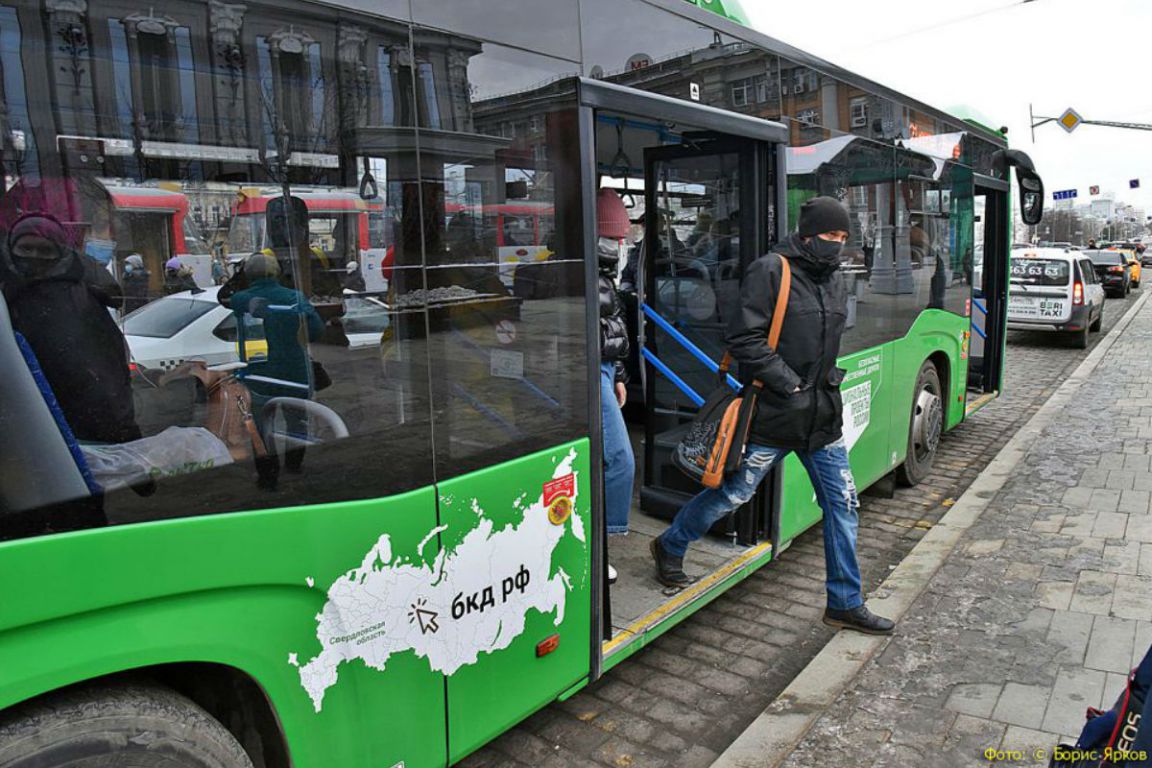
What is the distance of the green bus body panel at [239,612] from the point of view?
1710mm

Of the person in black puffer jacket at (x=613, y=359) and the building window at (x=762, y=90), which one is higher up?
the building window at (x=762, y=90)

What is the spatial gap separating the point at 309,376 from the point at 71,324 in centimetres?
58

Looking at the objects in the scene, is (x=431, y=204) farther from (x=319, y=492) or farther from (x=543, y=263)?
(x=319, y=492)

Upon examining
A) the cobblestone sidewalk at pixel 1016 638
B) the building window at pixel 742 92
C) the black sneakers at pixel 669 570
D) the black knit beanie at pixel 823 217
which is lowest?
the cobblestone sidewalk at pixel 1016 638

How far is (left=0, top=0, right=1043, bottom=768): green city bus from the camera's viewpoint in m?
1.76

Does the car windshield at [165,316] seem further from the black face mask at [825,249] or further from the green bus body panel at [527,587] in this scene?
the black face mask at [825,249]

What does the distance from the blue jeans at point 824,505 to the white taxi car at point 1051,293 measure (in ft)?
46.6

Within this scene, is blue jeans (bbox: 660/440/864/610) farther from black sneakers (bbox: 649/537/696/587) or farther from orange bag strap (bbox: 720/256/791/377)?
orange bag strap (bbox: 720/256/791/377)

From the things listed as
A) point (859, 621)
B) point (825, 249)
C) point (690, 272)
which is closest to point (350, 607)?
point (825, 249)

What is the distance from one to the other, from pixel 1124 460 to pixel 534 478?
6548 millimetres

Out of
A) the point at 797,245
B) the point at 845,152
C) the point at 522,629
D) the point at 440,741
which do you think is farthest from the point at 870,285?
the point at 440,741

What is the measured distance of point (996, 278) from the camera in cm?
888

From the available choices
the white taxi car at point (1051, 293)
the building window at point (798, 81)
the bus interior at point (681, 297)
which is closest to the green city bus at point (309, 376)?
the bus interior at point (681, 297)

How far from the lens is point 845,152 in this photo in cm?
511
